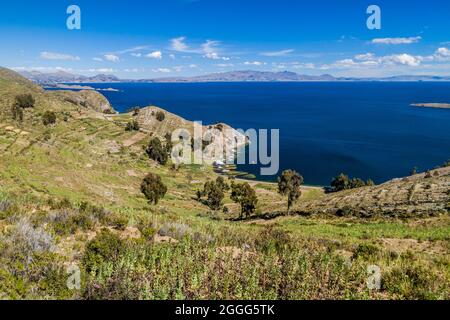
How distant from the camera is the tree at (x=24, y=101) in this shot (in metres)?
120

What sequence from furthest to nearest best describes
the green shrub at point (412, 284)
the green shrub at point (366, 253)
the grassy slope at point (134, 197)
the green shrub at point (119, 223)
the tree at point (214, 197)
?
the tree at point (214, 197) < the grassy slope at point (134, 197) < the green shrub at point (119, 223) < the green shrub at point (366, 253) < the green shrub at point (412, 284)

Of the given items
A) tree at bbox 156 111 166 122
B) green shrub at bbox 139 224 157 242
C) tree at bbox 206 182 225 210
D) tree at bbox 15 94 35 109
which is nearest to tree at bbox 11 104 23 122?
tree at bbox 15 94 35 109

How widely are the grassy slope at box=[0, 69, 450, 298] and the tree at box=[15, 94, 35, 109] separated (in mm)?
2661

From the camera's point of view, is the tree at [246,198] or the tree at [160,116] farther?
the tree at [160,116]

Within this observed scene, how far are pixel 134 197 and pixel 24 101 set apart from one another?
292 feet

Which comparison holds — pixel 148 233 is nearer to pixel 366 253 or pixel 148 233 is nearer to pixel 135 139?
pixel 366 253

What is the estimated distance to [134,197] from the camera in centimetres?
5922

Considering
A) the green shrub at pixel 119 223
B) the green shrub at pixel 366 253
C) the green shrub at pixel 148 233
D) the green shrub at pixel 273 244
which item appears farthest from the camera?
the green shrub at pixel 119 223

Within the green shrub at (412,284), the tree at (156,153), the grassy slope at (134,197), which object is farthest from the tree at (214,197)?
the tree at (156,153)

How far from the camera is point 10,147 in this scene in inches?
2424

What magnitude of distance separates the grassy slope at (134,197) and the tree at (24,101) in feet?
8.73

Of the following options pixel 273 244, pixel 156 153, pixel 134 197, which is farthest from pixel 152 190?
pixel 156 153

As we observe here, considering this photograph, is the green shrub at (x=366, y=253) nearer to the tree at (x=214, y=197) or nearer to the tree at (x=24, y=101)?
the tree at (x=214, y=197)
